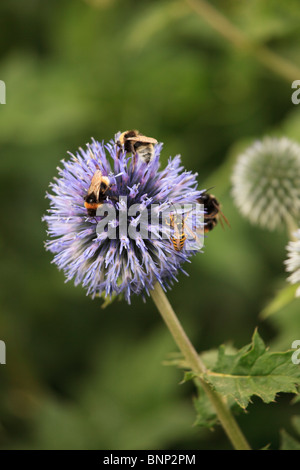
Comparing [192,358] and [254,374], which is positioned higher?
[192,358]

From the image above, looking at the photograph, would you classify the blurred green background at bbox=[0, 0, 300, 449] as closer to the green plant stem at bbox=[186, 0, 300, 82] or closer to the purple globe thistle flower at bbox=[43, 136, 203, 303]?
the green plant stem at bbox=[186, 0, 300, 82]

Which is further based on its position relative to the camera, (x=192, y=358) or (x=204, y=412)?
(x=204, y=412)

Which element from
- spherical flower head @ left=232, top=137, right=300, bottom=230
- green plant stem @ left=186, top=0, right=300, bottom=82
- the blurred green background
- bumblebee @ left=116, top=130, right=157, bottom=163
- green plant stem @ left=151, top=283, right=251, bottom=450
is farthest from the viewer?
the blurred green background

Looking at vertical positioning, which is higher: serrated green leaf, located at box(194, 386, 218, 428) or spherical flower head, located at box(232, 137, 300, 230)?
spherical flower head, located at box(232, 137, 300, 230)

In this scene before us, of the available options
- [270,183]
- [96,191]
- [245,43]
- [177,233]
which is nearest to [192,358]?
[177,233]

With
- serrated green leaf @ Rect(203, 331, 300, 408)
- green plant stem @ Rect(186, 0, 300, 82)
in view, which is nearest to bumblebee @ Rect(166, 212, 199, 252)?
serrated green leaf @ Rect(203, 331, 300, 408)

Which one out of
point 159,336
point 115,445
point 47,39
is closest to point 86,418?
point 115,445

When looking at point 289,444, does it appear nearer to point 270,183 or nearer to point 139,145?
point 139,145
